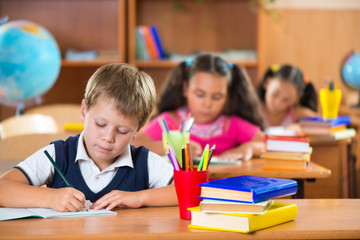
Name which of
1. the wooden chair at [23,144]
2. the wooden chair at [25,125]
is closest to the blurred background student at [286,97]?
the wooden chair at [25,125]

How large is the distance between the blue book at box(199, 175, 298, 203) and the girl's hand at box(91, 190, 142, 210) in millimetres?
255

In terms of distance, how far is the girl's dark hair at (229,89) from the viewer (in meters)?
3.02

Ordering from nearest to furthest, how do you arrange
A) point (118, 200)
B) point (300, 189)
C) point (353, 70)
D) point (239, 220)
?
point (239, 220) → point (118, 200) → point (300, 189) → point (353, 70)

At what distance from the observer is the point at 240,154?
98.3 inches

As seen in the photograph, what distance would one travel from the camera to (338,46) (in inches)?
215

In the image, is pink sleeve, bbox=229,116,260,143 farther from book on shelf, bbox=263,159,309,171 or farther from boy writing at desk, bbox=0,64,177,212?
boy writing at desk, bbox=0,64,177,212

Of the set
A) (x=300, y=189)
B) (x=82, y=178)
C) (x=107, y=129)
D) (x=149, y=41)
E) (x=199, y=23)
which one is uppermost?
(x=199, y=23)

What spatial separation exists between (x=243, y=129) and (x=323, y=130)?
459mm

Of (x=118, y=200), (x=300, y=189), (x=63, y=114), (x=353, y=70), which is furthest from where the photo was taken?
(x=353, y=70)

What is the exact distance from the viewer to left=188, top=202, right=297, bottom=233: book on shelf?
46.1 inches

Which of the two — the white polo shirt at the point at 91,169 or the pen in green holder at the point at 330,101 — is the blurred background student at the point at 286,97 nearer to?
the pen in green holder at the point at 330,101

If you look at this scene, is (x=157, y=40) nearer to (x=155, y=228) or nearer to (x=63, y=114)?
(x=63, y=114)

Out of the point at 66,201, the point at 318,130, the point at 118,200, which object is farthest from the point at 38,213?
the point at 318,130

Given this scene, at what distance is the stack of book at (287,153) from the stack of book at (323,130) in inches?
34.6
